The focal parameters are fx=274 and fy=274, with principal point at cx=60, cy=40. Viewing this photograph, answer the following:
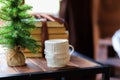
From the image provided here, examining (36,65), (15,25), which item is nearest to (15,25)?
(15,25)

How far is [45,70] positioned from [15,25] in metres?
0.25

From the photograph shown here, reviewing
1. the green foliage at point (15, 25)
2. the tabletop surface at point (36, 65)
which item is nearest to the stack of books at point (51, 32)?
the tabletop surface at point (36, 65)

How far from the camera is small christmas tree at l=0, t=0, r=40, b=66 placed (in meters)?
1.26

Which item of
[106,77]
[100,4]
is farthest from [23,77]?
[100,4]

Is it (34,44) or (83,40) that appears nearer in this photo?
(34,44)

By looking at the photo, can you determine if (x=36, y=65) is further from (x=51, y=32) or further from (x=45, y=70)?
(x=51, y=32)

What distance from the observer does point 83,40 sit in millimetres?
2760

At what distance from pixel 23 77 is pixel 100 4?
2.22 m

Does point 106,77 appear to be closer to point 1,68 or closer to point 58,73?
point 58,73

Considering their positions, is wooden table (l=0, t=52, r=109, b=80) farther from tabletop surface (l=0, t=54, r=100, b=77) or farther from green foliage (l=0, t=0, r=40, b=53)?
green foliage (l=0, t=0, r=40, b=53)

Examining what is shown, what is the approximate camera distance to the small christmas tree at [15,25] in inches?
49.5

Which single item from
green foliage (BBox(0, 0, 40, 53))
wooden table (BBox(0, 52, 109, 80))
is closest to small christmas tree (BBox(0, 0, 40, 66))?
green foliage (BBox(0, 0, 40, 53))

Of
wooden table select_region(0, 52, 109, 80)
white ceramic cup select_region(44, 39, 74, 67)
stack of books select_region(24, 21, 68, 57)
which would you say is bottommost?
wooden table select_region(0, 52, 109, 80)

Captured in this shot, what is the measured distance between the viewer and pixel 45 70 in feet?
4.02
